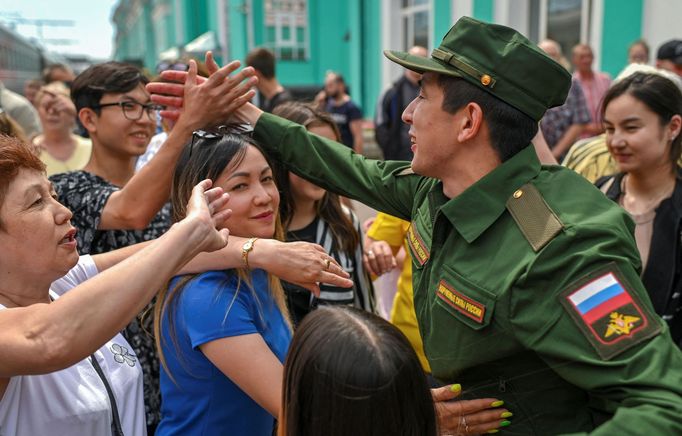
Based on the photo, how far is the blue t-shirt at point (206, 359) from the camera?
1.59m

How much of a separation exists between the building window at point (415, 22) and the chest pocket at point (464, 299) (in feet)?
31.1

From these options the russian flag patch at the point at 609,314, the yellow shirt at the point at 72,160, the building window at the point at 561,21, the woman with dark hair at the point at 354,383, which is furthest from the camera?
the building window at the point at 561,21

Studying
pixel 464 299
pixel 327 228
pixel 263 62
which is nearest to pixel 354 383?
pixel 464 299

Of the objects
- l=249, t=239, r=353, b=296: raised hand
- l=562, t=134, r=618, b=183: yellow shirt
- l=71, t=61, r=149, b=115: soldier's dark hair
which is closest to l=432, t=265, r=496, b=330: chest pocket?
l=249, t=239, r=353, b=296: raised hand

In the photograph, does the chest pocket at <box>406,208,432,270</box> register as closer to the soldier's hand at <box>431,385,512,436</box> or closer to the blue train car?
the soldier's hand at <box>431,385,512,436</box>

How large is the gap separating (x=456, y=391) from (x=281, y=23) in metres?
18.5

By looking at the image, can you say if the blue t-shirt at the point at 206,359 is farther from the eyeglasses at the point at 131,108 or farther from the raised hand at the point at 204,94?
the eyeglasses at the point at 131,108

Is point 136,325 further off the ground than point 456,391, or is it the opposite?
point 456,391

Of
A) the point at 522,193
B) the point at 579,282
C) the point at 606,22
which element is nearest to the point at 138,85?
the point at 522,193

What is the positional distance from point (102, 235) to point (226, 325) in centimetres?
108

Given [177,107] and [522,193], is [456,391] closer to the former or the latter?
[522,193]

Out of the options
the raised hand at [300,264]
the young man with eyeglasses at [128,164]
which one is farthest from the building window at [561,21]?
the raised hand at [300,264]

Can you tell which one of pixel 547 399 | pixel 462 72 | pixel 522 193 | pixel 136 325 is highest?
pixel 462 72

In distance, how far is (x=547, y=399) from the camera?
4.60ft
